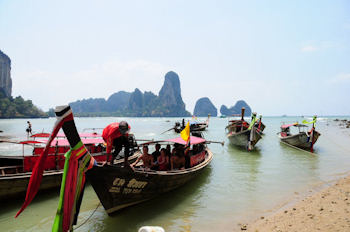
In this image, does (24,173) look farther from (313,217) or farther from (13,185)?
(313,217)

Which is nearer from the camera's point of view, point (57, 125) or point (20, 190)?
point (57, 125)

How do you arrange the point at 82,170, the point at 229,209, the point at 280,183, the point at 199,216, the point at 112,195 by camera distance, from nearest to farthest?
the point at 82,170
the point at 112,195
the point at 199,216
the point at 229,209
the point at 280,183

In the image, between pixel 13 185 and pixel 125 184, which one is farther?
pixel 13 185

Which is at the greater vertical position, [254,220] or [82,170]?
[82,170]

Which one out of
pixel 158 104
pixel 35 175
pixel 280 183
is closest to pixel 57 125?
pixel 35 175

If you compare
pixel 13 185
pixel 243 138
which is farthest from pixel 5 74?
pixel 13 185

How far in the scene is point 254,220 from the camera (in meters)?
5.89

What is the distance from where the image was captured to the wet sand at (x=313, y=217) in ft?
15.4

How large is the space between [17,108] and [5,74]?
2361 cm

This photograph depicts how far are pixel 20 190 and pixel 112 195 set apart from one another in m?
3.76

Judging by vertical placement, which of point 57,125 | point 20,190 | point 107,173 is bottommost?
point 20,190

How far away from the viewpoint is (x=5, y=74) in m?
103

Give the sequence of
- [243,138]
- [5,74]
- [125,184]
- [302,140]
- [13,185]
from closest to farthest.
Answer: [125,184]
[13,185]
[302,140]
[243,138]
[5,74]

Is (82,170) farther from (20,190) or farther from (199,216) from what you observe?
(20,190)
